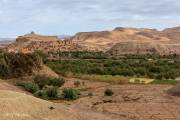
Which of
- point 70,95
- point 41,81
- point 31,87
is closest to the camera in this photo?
point 70,95

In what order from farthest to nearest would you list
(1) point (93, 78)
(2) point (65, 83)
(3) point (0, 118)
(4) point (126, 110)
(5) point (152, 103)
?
(1) point (93, 78) → (2) point (65, 83) → (5) point (152, 103) → (4) point (126, 110) → (3) point (0, 118)

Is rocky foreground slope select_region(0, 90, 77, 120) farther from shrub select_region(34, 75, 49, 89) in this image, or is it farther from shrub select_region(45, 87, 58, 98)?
shrub select_region(34, 75, 49, 89)

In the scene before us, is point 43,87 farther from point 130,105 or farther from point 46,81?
point 130,105

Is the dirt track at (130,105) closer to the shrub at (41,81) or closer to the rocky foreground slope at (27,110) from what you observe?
the rocky foreground slope at (27,110)

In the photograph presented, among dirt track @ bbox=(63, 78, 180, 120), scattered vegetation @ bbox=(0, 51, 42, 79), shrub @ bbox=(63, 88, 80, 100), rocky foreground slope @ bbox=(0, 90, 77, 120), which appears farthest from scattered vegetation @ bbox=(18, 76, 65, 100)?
rocky foreground slope @ bbox=(0, 90, 77, 120)

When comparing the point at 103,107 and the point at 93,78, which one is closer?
the point at 103,107

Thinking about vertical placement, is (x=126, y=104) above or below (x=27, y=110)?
below

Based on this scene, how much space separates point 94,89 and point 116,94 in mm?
5033

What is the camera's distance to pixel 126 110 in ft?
102

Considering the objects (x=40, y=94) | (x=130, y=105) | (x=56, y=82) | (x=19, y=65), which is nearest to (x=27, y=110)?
(x=130, y=105)

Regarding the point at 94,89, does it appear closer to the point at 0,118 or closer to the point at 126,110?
the point at 126,110

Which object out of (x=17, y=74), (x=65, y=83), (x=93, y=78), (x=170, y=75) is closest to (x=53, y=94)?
(x=65, y=83)

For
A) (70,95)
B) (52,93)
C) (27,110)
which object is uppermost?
(27,110)

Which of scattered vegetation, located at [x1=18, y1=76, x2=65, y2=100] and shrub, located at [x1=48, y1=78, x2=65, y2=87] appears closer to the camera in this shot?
scattered vegetation, located at [x1=18, y1=76, x2=65, y2=100]
